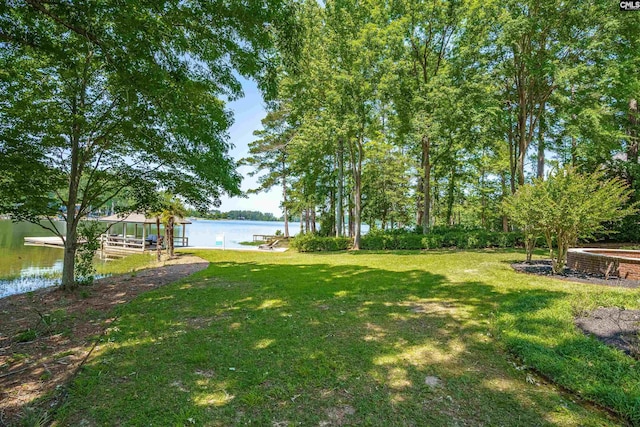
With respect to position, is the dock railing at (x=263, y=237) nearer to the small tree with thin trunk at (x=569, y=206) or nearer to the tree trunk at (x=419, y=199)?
the tree trunk at (x=419, y=199)

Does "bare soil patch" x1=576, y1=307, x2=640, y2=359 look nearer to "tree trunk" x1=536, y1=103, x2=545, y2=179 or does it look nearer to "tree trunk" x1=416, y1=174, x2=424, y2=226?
"tree trunk" x1=536, y1=103, x2=545, y2=179

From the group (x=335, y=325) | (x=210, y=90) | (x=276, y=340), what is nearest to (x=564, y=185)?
(x=335, y=325)

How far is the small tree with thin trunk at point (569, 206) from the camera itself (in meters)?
7.11

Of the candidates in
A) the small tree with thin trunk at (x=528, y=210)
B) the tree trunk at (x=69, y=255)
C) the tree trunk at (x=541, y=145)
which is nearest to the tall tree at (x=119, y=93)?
the tree trunk at (x=69, y=255)

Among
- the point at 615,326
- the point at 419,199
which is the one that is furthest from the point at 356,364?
the point at 419,199

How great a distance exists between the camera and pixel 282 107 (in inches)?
851

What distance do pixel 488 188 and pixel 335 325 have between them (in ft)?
83.6

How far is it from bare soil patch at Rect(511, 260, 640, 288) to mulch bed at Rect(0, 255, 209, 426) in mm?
9460

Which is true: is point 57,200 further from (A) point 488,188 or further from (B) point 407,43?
(A) point 488,188

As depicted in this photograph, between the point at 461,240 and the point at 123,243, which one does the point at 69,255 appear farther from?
the point at 123,243

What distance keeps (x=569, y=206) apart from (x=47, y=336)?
10.2 m

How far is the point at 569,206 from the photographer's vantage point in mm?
7207

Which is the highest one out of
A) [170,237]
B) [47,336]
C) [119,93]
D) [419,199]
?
[119,93]

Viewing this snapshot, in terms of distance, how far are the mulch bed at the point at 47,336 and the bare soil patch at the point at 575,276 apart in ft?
31.0
